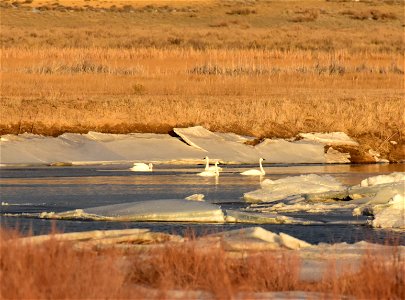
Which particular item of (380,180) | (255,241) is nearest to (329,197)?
(380,180)

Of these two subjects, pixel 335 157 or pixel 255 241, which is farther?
pixel 335 157

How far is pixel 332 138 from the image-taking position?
2291cm

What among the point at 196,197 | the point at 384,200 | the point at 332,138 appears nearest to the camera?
the point at 384,200

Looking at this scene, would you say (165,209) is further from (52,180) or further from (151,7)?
(151,7)

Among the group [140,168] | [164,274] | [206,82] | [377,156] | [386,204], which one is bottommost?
[377,156]

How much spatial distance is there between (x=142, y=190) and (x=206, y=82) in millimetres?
13589

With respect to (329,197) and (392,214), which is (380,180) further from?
(392,214)

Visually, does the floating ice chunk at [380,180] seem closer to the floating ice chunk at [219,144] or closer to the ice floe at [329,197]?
the ice floe at [329,197]

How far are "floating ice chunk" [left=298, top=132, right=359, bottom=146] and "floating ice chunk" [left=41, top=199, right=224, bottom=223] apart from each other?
8980 mm

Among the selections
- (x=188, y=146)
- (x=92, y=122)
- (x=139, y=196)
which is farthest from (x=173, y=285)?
(x=92, y=122)

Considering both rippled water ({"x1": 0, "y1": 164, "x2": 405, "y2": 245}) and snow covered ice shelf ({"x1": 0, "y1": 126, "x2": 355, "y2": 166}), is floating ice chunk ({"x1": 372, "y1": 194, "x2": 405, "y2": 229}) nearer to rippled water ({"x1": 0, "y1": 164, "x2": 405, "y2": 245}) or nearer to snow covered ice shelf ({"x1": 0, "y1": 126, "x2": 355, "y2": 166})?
rippled water ({"x1": 0, "y1": 164, "x2": 405, "y2": 245})

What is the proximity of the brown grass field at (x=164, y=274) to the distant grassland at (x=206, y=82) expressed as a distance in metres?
14.8

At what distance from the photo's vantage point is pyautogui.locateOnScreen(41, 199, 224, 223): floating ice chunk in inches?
529

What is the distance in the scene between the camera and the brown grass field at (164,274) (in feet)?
24.4
